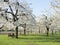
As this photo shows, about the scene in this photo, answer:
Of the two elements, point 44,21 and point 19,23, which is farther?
point 44,21

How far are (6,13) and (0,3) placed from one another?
8.78 ft

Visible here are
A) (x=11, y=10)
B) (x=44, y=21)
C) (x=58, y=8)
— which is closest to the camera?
(x=58, y=8)

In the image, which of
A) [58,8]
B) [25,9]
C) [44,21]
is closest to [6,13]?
[25,9]

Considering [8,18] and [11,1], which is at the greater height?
[11,1]

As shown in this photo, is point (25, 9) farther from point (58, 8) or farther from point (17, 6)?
point (58, 8)

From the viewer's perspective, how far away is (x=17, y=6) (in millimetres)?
39344

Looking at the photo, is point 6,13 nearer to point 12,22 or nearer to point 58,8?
point 12,22

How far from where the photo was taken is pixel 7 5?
39594 mm

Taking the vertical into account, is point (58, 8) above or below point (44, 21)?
above

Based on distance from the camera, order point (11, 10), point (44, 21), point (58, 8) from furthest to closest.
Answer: point (44, 21) → point (11, 10) → point (58, 8)

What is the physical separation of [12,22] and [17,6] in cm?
391

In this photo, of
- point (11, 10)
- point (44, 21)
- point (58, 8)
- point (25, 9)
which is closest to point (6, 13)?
point (11, 10)

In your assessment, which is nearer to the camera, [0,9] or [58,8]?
[58,8]

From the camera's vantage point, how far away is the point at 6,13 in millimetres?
39719
